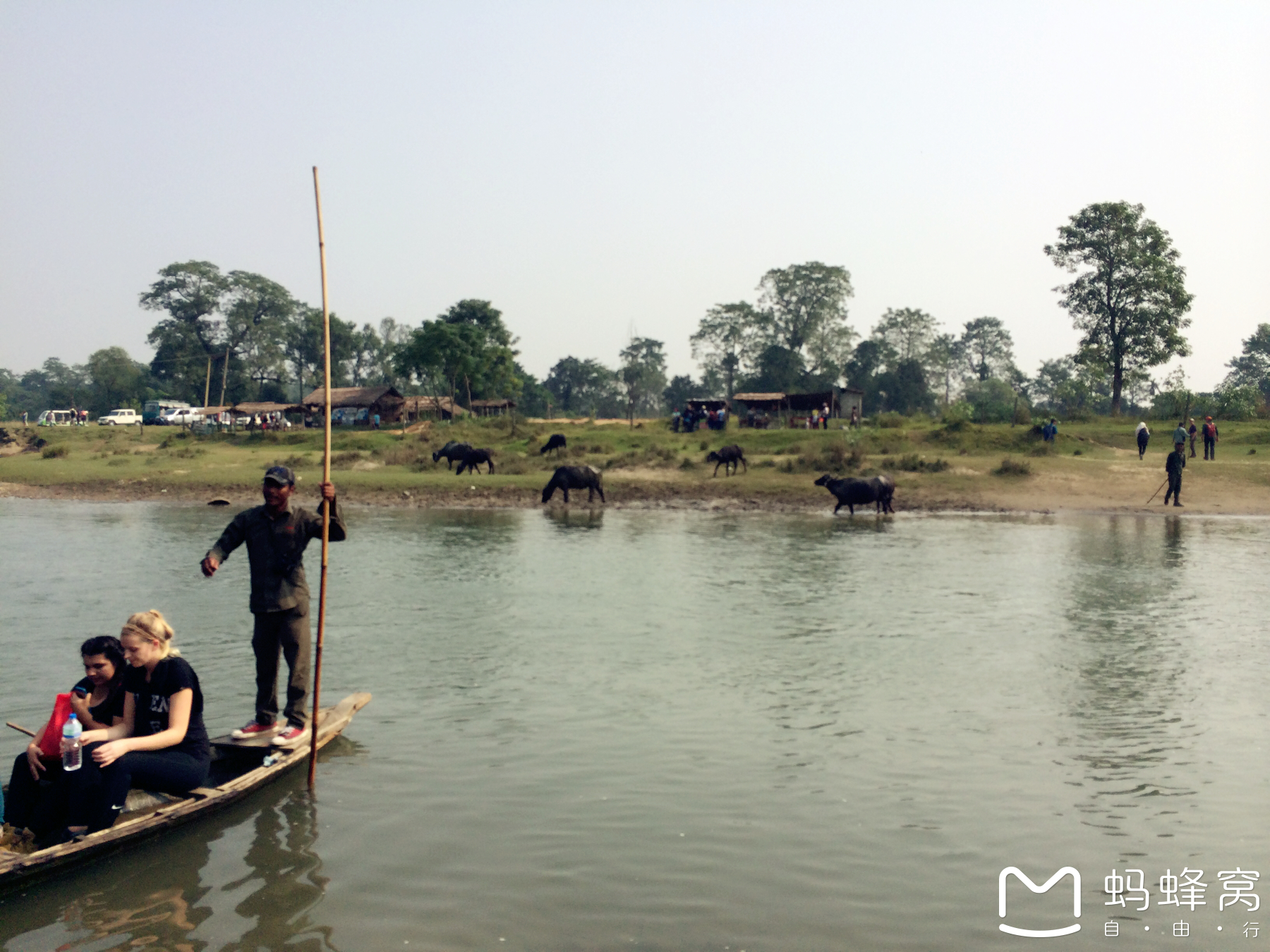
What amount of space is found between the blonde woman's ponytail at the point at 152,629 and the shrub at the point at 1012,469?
33249 mm

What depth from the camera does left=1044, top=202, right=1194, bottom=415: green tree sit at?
57750 millimetres

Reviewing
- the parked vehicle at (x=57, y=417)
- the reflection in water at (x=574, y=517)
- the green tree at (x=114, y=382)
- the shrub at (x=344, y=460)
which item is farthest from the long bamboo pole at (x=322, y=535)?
the green tree at (x=114, y=382)

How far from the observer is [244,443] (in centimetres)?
5656

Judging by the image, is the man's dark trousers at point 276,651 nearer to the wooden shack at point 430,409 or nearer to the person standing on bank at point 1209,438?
the person standing on bank at point 1209,438

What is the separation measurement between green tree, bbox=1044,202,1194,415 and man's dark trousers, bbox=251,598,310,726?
54.9m

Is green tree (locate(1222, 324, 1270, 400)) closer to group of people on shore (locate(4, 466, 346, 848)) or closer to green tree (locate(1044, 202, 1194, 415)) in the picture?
green tree (locate(1044, 202, 1194, 415))

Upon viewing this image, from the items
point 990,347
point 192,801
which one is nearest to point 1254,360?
point 990,347

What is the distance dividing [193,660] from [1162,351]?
186 feet

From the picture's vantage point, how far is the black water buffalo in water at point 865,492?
3253 cm

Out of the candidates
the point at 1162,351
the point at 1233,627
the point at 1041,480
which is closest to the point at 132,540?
the point at 1233,627

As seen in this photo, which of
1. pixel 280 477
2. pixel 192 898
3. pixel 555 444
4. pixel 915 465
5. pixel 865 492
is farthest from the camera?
pixel 555 444

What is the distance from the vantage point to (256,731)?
30.5 feet

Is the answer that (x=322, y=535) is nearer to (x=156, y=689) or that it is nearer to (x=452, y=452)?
(x=156, y=689)

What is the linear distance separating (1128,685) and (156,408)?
8390cm
